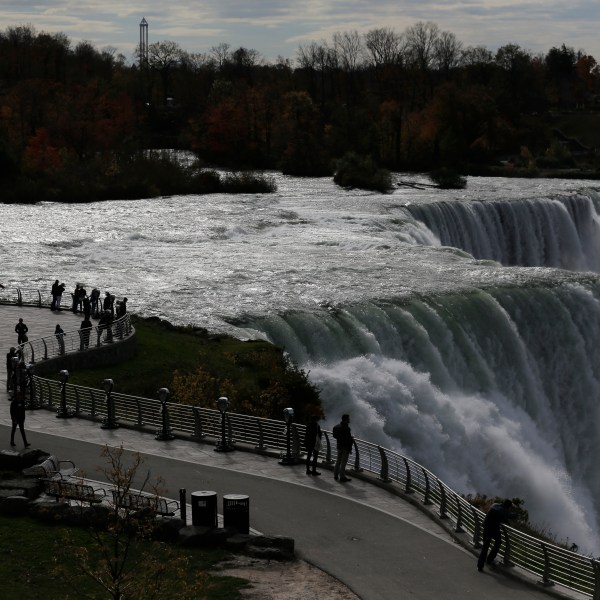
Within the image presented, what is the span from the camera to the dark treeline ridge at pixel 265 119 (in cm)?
8956

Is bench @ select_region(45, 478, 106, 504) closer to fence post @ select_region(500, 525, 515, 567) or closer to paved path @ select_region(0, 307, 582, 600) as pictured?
paved path @ select_region(0, 307, 582, 600)

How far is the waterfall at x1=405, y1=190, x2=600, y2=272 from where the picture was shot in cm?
6875

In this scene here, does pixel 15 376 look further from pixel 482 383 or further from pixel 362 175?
pixel 362 175

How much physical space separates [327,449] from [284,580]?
6273mm

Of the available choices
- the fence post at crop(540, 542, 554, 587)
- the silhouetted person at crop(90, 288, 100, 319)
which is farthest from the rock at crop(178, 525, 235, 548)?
the silhouetted person at crop(90, 288, 100, 319)

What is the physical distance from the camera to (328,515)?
2206 centimetres

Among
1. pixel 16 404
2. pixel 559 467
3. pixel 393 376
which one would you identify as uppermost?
pixel 16 404

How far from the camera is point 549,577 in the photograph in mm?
19047

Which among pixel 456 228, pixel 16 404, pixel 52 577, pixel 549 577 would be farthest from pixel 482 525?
pixel 456 228

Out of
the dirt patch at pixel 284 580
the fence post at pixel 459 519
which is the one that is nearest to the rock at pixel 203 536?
the dirt patch at pixel 284 580

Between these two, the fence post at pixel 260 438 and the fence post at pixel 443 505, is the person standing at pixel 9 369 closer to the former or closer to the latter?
the fence post at pixel 260 438

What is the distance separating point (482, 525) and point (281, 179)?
266ft

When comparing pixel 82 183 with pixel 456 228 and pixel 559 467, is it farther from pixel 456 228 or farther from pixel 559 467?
pixel 559 467

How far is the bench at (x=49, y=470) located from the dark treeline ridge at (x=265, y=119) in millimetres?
59399
